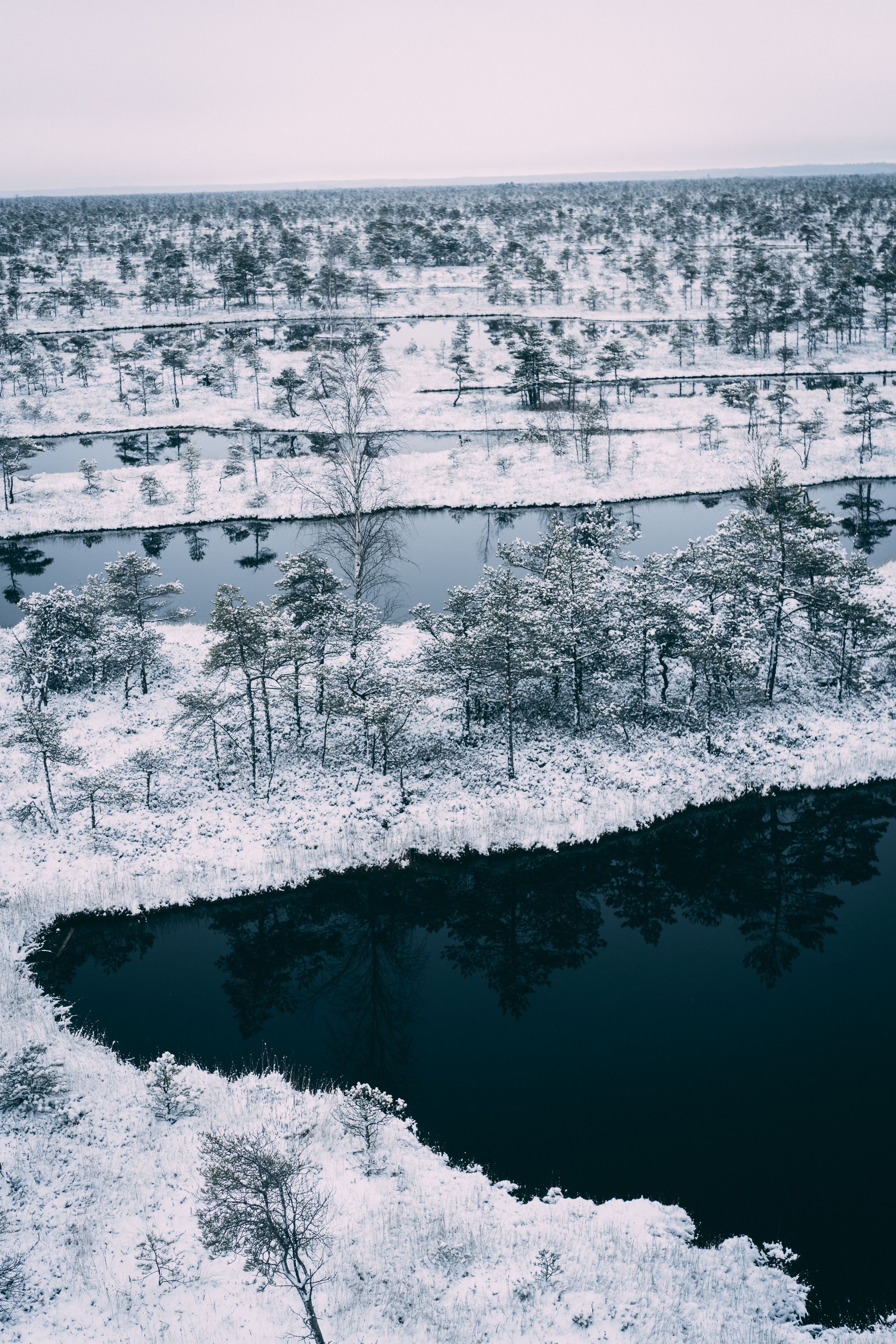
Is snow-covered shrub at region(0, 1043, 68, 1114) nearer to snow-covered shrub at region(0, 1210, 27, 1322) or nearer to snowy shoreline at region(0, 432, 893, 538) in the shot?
snow-covered shrub at region(0, 1210, 27, 1322)

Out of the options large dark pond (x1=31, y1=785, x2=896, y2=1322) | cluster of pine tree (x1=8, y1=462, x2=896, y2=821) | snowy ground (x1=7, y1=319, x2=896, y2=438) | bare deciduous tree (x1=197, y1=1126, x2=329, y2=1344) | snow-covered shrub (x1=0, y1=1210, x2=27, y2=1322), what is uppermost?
snowy ground (x1=7, y1=319, x2=896, y2=438)

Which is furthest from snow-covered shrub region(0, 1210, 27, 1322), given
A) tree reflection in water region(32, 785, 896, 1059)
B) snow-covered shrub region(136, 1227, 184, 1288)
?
tree reflection in water region(32, 785, 896, 1059)

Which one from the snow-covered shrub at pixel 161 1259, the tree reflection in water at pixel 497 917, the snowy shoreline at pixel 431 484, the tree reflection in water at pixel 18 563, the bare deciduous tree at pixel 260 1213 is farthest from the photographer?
the snowy shoreline at pixel 431 484

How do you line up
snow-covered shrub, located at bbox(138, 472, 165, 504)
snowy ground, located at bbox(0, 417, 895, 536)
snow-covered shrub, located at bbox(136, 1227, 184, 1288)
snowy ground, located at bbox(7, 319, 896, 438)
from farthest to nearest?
snowy ground, located at bbox(7, 319, 896, 438) → snow-covered shrub, located at bbox(138, 472, 165, 504) → snowy ground, located at bbox(0, 417, 895, 536) → snow-covered shrub, located at bbox(136, 1227, 184, 1288)

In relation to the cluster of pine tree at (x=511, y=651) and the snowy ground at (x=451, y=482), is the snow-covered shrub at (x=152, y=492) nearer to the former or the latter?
the snowy ground at (x=451, y=482)

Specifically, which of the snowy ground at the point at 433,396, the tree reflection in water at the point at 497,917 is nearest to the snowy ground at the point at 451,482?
the snowy ground at the point at 433,396

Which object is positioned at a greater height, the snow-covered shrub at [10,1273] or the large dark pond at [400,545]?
the large dark pond at [400,545]
